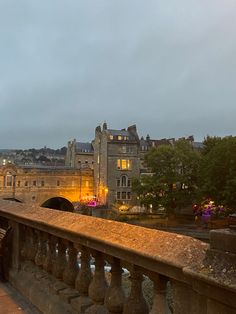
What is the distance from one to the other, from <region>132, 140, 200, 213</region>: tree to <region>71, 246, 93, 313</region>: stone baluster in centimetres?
4314

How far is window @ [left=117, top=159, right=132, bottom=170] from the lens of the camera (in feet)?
213

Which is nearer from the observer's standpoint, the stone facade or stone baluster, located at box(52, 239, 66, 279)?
stone baluster, located at box(52, 239, 66, 279)

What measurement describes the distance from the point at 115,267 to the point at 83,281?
2.24ft

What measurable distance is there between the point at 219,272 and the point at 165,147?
1873 inches

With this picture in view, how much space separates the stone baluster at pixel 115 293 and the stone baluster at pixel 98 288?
221mm

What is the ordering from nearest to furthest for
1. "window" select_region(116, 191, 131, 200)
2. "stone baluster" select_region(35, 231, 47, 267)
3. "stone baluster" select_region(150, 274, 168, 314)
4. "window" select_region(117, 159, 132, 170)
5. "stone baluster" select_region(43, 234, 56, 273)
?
"stone baluster" select_region(150, 274, 168, 314) < "stone baluster" select_region(43, 234, 56, 273) < "stone baluster" select_region(35, 231, 47, 267) < "window" select_region(116, 191, 131, 200) < "window" select_region(117, 159, 132, 170)

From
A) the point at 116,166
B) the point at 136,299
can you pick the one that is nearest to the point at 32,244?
the point at 136,299

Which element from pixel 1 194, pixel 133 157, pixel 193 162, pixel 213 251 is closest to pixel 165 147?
pixel 193 162

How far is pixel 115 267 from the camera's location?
114 inches

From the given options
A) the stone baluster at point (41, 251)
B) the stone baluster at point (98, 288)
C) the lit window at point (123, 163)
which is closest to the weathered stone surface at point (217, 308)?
the stone baluster at point (98, 288)

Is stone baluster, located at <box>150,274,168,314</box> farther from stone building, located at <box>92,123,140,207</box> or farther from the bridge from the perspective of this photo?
the bridge

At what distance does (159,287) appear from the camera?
7.95 ft

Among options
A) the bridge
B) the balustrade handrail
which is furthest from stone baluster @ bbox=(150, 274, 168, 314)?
the bridge

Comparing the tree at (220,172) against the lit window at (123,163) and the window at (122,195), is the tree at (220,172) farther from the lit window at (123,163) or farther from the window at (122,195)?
the lit window at (123,163)
